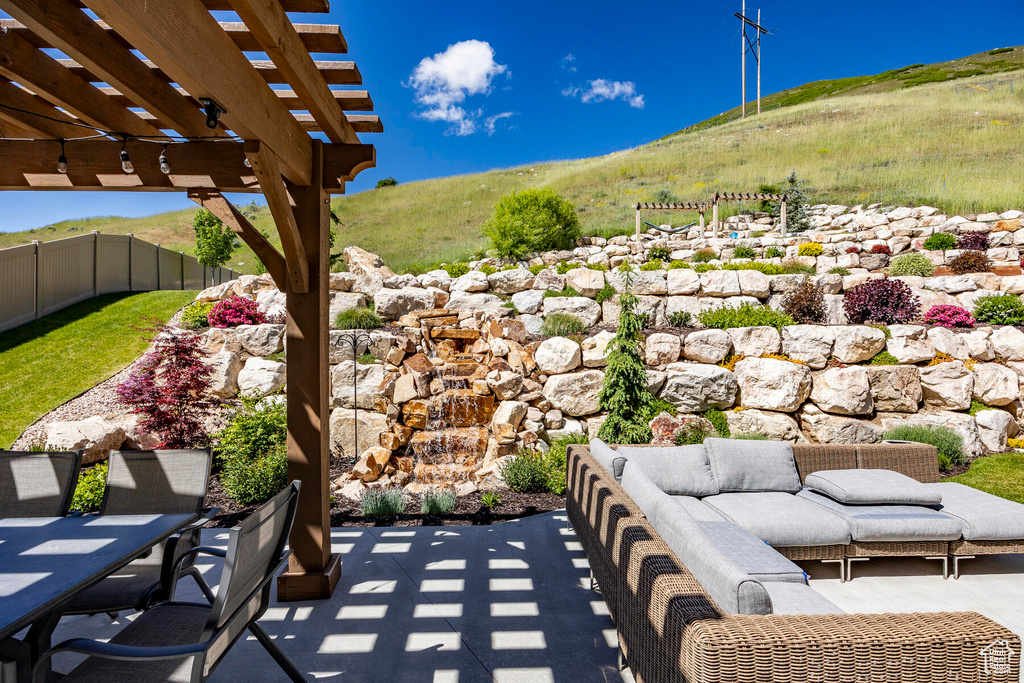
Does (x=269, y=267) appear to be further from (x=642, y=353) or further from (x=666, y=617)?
(x=642, y=353)

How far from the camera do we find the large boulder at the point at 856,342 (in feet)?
23.2

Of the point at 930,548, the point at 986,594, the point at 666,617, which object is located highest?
the point at 666,617

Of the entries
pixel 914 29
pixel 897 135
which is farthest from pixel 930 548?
pixel 914 29

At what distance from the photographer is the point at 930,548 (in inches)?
142

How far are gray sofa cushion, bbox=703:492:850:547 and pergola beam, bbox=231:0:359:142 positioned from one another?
426 cm

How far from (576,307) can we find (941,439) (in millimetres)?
5491

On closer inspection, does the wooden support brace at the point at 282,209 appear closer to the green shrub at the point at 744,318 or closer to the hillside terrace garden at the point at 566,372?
the hillside terrace garden at the point at 566,372

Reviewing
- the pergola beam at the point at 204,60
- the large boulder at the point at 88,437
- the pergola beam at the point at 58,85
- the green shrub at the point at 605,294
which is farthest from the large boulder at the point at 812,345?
the large boulder at the point at 88,437

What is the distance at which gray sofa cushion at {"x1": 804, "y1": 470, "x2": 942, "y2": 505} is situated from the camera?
3797 mm

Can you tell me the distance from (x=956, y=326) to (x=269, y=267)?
10575mm

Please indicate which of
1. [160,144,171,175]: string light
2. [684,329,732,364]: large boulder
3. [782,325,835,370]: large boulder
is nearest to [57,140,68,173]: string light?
[160,144,171,175]: string light

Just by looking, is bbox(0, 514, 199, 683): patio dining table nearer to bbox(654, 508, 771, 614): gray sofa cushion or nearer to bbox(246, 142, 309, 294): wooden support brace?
bbox(246, 142, 309, 294): wooden support brace

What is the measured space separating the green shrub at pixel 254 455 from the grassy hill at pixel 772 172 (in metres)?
7.12

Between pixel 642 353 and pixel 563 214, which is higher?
pixel 563 214
